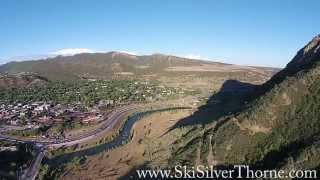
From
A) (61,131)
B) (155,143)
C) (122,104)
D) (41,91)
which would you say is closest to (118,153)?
(155,143)

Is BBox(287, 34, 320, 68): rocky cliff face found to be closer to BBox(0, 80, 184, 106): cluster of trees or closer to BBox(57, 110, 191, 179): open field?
BBox(57, 110, 191, 179): open field

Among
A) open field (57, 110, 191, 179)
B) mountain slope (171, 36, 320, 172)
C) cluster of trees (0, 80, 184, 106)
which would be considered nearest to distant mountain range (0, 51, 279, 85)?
cluster of trees (0, 80, 184, 106)

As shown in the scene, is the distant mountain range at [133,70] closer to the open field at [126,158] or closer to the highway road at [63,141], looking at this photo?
the highway road at [63,141]

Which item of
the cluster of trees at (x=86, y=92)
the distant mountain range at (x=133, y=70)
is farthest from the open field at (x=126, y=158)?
the distant mountain range at (x=133, y=70)

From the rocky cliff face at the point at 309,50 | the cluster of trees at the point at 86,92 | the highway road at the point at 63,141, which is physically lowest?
the highway road at the point at 63,141

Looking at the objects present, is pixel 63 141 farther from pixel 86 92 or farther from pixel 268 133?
pixel 86 92
